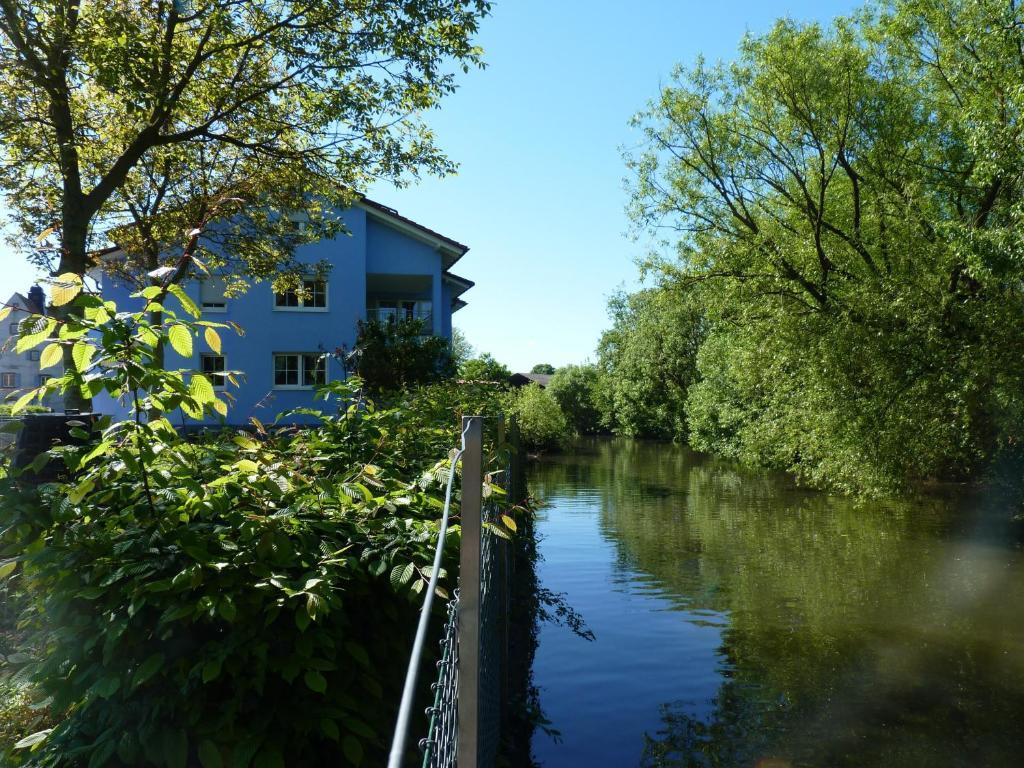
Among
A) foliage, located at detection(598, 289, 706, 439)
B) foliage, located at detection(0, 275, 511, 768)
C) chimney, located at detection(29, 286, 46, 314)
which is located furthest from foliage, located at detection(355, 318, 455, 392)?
foliage, located at detection(598, 289, 706, 439)

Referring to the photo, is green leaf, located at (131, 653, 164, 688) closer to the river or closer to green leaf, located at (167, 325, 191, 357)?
green leaf, located at (167, 325, 191, 357)

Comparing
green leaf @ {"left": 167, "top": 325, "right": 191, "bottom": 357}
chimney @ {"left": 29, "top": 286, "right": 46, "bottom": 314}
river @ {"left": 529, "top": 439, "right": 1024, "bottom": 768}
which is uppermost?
chimney @ {"left": 29, "top": 286, "right": 46, "bottom": 314}

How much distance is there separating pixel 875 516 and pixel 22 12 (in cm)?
1853

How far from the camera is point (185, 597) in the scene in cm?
270

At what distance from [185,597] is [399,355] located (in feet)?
70.9

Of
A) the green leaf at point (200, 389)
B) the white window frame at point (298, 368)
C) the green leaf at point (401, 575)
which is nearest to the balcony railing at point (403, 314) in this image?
the white window frame at point (298, 368)

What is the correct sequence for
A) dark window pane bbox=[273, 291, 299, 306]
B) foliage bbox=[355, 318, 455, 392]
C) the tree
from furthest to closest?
dark window pane bbox=[273, 291, 299, 306] < foliage bbox=[355, 318, 455, 392] < the tree

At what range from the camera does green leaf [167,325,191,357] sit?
8.73 feet

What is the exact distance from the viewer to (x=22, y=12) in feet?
34.9

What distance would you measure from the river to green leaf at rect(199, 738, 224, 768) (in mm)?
3684

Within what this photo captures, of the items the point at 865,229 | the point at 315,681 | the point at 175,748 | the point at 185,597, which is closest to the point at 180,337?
the point at 185,597

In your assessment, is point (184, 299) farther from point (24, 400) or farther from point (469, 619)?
point (469, 619)

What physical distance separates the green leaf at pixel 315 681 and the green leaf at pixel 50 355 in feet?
4.26

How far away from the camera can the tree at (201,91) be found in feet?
35.5
